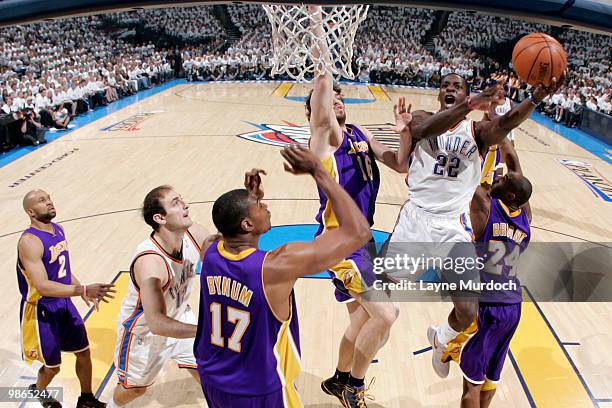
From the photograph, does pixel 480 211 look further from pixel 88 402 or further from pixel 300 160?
pixel 88 402

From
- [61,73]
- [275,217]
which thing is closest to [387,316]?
[275,217]

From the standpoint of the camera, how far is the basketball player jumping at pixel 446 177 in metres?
3.61

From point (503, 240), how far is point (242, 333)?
1.86 metres

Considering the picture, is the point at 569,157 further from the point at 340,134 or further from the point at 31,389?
the point at 31,389

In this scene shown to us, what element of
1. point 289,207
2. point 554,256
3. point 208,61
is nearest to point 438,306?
point 554,256

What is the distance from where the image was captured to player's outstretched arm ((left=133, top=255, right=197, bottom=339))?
111 inches

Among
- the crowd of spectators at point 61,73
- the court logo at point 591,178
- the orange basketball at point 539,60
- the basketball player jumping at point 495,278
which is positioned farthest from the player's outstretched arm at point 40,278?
the crowd of spectators at point 61,73

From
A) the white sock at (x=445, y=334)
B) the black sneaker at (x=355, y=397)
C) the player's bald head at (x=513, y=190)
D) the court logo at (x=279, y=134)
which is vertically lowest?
the court logo at (x=279, y=134)

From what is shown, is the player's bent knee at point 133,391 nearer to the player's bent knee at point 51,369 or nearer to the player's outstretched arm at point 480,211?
the player's bent knee at point 51,369

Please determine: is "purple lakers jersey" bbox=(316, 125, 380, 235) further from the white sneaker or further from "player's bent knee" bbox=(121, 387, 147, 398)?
"player's bent knee" bbox=(121, 387, 147, 398)

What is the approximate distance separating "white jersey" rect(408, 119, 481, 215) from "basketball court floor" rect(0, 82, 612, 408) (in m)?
1.38

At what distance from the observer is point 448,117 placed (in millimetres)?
3279

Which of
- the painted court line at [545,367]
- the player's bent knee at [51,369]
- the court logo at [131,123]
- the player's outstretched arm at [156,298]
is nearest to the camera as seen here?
the player's outstretched arm at [156,298]

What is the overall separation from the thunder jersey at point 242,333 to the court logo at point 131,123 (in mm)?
10928
